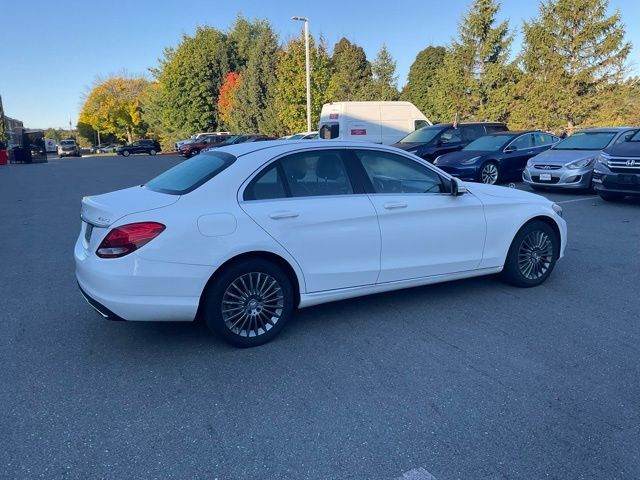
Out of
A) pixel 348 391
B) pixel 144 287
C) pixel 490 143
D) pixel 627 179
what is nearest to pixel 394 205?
pixel 348 391

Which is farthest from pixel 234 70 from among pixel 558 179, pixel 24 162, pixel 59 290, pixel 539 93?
pixel 59 290

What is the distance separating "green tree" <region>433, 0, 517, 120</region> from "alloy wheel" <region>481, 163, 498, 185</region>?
20175 mm

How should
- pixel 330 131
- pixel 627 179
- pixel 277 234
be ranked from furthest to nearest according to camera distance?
pixel 330 131 → pixel 627 179 → pixel 277 234

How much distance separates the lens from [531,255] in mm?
5000

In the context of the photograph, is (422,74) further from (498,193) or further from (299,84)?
(498,193)

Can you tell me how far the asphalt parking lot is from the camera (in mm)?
2498

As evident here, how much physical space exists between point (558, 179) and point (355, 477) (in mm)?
10409

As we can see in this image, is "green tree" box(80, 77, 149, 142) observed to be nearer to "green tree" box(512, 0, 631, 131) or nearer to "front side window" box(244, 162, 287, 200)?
"green tree" box(512, 0, 631, 131)

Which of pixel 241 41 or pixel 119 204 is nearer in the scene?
pixel 119 204

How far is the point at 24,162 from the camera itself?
38.2 metres

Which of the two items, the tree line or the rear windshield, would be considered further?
the tree line

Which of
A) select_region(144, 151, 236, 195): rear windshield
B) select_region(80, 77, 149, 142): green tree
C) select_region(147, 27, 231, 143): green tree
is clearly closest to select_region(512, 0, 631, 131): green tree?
select_region(144, 151, 236, 195): rear windshield

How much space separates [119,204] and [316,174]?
1577mm

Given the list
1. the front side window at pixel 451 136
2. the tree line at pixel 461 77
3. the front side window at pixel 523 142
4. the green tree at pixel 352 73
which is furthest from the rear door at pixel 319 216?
the green tree at pixel 352 73
